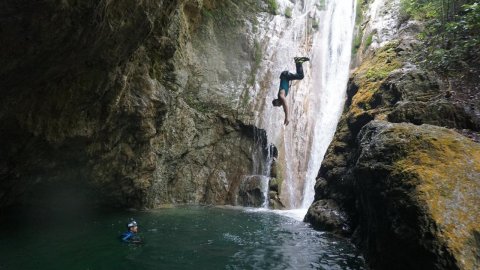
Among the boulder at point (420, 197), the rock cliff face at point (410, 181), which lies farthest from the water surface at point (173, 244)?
the boulder at point (420, 197)

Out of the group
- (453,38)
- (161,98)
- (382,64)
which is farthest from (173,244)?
(453,38)

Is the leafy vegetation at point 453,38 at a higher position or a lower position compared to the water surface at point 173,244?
higher

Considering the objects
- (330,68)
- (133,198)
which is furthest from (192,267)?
(330,68)

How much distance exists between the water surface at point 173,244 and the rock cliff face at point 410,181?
4.03 ft

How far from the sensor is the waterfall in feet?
76.3

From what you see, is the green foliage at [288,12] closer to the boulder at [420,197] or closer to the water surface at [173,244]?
the water surface at [173,244]

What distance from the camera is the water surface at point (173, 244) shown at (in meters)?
9.61

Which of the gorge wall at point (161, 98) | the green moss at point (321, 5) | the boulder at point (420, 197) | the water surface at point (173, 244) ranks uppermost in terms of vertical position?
the green moss at point (321, 5)

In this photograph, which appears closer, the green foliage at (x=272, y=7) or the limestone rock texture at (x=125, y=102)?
the limestone rock texture at (x=125, y=102)

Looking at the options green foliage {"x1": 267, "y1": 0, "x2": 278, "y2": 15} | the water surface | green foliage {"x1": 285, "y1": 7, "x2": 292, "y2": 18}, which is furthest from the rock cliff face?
green foliage {"x1": 285, "y1": 7, "x2": 292, "y2": 18}

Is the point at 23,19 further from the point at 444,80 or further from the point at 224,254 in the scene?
the point at 444,80

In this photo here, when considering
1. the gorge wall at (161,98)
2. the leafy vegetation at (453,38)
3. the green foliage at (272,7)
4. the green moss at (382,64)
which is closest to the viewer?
the gorge wall at (161,98)

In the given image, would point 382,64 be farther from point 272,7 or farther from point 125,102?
point 272,7

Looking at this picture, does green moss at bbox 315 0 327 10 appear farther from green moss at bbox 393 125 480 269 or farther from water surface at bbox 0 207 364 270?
green moss at bbox 393 125 480 269
